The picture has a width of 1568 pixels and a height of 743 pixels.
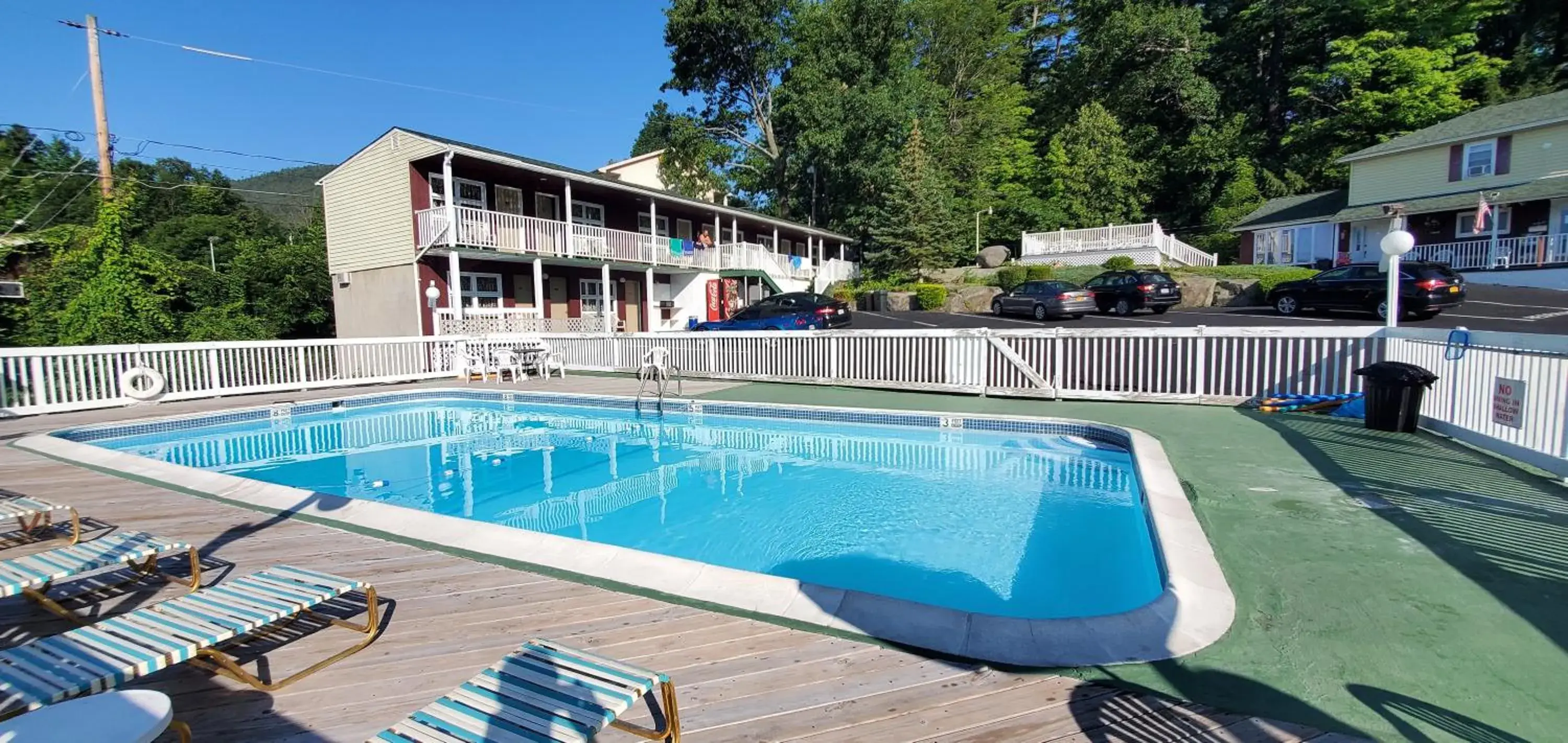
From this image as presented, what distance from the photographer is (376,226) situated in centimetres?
1966

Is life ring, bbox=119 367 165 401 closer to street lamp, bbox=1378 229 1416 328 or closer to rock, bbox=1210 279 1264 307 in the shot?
street lamp, bbox=1378 229 1416 328

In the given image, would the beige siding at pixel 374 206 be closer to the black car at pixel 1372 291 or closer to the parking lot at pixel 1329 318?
the parking lot at pixel 1329 318

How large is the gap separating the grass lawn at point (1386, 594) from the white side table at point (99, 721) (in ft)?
9.85

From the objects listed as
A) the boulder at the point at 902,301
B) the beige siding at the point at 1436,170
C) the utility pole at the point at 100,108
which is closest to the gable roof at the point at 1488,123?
the beige siding at the point at 1436,170

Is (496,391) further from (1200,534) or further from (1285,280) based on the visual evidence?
(1285,280)

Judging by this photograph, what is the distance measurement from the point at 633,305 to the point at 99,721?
2435cm

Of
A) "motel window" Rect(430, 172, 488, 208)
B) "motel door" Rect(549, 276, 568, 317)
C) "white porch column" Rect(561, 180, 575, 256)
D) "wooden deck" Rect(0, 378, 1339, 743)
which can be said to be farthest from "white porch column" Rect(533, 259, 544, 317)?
"wooden deck" Rect(0, 378, 1339, 743)

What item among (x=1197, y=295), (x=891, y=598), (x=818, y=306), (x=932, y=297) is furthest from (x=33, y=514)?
(x=1197, y=295)

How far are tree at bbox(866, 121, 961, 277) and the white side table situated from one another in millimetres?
29427

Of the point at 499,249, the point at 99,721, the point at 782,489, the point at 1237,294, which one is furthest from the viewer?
the point at 1237,294

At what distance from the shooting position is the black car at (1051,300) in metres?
20.0

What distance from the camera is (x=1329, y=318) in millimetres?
17344

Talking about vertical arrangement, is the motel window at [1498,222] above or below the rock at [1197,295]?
above

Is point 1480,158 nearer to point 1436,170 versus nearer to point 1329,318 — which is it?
point 1436,170
